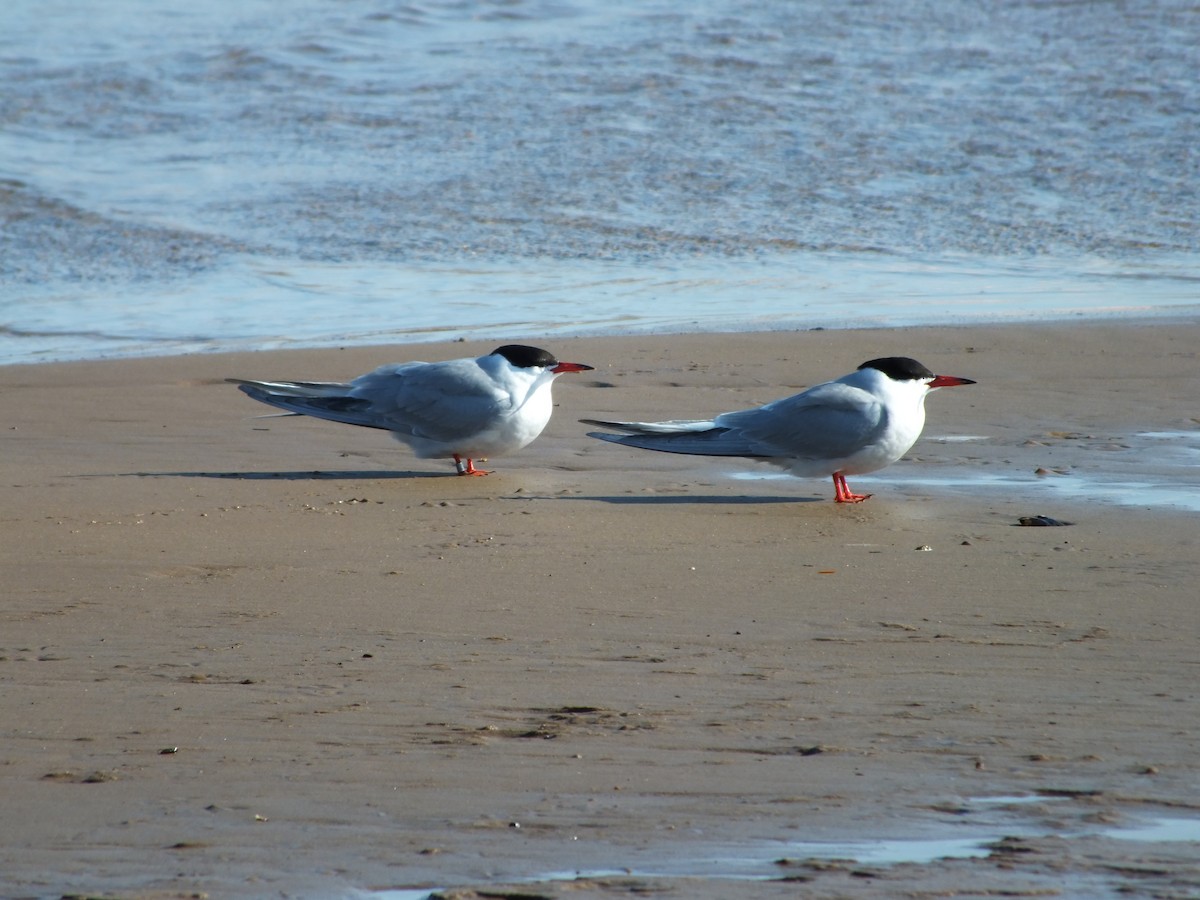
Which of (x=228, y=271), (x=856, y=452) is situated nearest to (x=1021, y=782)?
(x=856, y=452)

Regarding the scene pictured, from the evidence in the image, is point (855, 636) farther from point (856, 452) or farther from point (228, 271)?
point (228, 271)

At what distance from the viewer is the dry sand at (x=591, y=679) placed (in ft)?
8.48

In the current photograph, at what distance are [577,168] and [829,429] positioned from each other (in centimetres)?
891

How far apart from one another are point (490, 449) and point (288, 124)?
35.2ft

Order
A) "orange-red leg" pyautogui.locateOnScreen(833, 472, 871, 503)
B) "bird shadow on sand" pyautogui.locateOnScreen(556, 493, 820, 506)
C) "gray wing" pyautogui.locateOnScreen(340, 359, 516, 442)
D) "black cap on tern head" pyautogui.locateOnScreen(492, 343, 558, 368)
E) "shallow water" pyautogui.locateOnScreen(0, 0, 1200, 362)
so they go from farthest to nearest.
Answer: "shallow water" pyautogui.locateOnScreen(0, 0, 1200, 362), "black cap on tern head" pyautogui.locateOnScreen(492, 343, 558, 368), "gray wing" pyautogui.locateOnScreen(340, 359, 516, 442), "orange-red leg" pyautogui.locateOnScreen(833, 472, 871, 503), "bird shadow on sand" pyautogui.locateOnScreen(556, 493, 820, 506)

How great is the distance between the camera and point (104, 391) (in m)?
8.14

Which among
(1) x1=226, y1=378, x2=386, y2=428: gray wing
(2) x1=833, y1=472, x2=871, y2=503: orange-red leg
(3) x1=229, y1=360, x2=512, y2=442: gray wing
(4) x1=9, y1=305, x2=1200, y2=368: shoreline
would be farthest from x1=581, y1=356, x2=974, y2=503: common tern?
(4) x1=9, y1=305, x2=1200, y2=368: shoreline

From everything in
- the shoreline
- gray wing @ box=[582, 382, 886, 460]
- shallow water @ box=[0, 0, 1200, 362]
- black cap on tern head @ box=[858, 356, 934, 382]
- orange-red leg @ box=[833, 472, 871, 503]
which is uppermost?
shallow water @ box=[0, 0, 1200, 362]

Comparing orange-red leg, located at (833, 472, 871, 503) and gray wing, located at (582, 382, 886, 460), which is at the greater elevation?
gray wing, located at (582, 382, 886, 460)

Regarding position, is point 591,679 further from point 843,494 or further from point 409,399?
point 409,399

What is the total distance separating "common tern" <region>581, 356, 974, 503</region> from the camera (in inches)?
233

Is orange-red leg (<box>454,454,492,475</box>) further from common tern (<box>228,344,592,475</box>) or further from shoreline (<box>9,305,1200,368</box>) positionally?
shoreline (<box>9,305,1200,368</box>)

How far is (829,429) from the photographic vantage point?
234 inches

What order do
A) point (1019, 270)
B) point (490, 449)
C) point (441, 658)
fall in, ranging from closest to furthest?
point (441, 658) → point (490, 449) → point (1019, 270)
